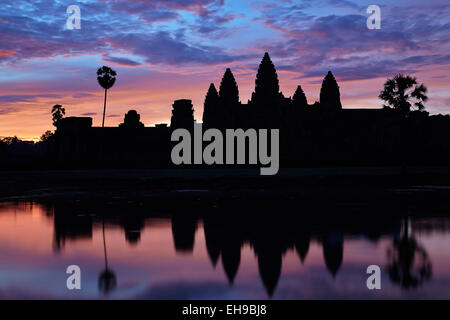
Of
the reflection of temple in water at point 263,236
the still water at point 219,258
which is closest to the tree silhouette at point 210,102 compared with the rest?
the reflection of temple in water at point 263,236

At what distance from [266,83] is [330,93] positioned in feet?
42.0

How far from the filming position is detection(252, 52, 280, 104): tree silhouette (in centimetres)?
8875

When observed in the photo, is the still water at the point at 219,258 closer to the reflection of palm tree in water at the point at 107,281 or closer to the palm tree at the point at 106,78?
the reflection of palm tree in water at the point at 107,281

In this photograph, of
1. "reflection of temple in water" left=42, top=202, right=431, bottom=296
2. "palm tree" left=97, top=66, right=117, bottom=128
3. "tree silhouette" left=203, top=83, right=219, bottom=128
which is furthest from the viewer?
"tree silhouette" left=203, top=83, right=219, bottom=128

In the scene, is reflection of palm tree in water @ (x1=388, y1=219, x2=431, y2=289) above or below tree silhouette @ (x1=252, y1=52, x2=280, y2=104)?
below

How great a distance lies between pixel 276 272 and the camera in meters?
8.28

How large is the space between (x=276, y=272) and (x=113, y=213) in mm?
9422

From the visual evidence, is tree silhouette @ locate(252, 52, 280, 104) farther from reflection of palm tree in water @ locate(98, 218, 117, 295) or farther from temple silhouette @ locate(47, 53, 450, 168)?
reflection of palm tree in water @ locate(98, 218, 117, 295)

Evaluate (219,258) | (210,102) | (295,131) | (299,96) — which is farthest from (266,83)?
(219,258)

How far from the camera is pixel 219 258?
9.48m

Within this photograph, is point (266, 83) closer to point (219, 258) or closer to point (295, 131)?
point (295, 131)

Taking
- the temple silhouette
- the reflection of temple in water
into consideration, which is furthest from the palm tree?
the reflection of temple in water
